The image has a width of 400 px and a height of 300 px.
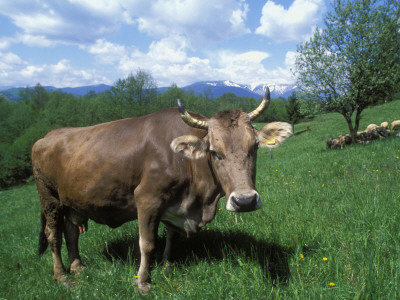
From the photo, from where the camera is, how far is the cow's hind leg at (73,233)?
181 inches

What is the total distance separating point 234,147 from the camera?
3.08 metres

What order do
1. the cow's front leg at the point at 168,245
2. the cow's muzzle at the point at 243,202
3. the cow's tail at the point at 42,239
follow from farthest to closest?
the cow's tail at the point at 42,239
the cow's front leg at the point at 168,245
the cow's muzzle at the point at 243,202

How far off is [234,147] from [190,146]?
1.87 feet

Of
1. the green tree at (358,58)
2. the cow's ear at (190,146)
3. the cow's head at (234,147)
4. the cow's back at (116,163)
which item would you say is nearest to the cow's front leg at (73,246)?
the cow's back at (116,163)

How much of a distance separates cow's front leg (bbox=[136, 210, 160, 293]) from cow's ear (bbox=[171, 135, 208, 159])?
925 mm

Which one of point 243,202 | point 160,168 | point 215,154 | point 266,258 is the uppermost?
point 215,154

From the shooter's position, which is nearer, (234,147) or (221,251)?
(234,147)

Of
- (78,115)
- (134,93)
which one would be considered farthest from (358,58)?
(78,115)

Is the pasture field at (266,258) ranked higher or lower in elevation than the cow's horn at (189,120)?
lower

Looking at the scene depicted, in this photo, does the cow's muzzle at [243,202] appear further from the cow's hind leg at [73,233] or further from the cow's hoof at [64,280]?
the cow's hind leg at [73,233]

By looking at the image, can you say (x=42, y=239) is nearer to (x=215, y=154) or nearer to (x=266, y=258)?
(x=215, y=154)

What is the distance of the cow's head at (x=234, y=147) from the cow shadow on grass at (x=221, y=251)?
0.88m

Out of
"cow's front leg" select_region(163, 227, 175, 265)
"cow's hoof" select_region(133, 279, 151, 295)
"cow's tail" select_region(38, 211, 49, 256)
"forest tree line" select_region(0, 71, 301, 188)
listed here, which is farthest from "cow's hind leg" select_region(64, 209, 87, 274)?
"forest tree line" select_region(0, 71, 301, 188)

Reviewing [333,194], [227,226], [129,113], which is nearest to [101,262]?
[227,226]
